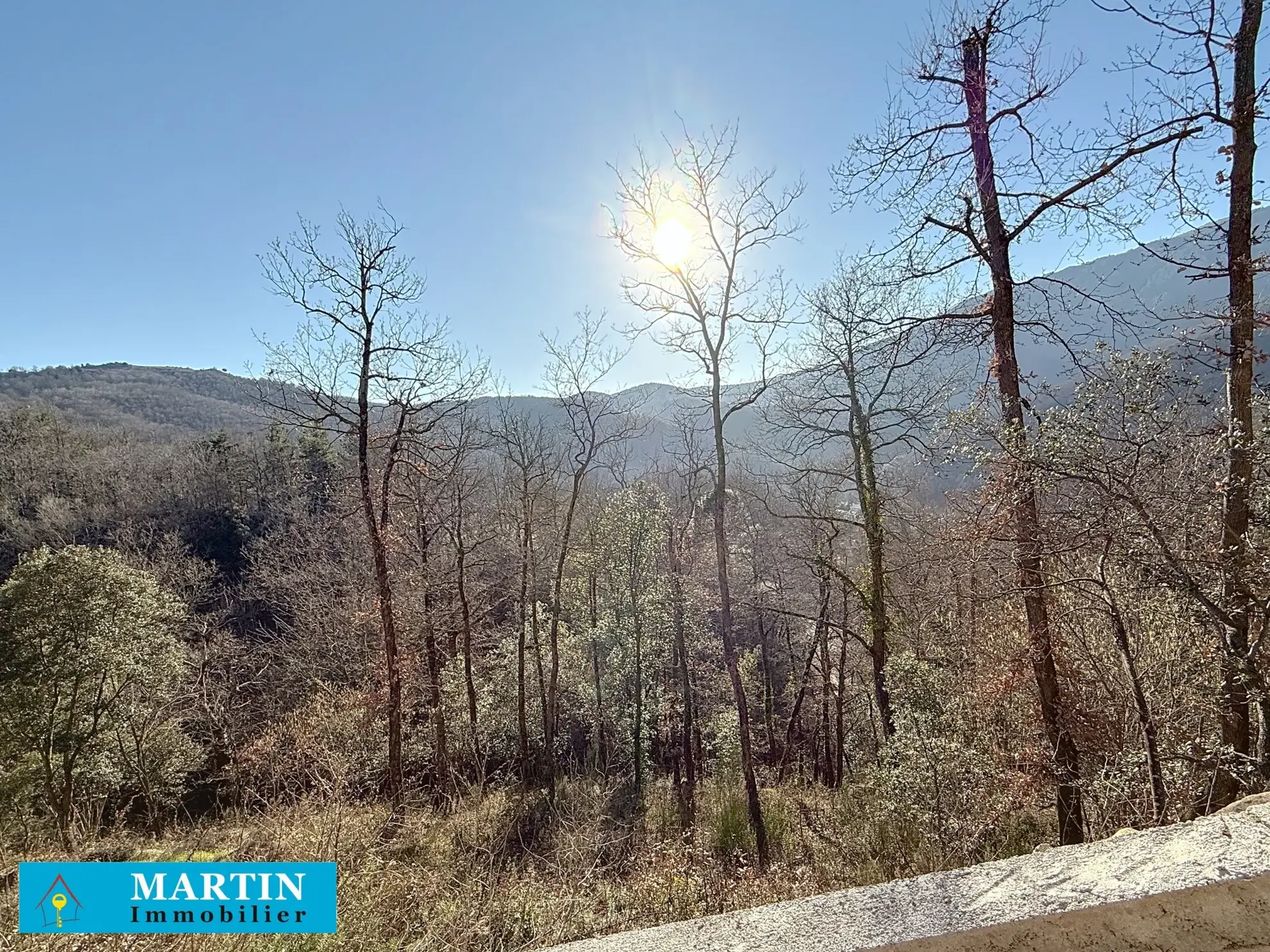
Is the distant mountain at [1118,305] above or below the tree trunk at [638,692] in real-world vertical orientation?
above

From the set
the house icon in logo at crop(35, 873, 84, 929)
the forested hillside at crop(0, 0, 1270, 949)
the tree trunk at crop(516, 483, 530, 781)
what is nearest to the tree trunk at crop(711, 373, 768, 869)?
the forested hillside at crop(0, 0, 1270, 949)

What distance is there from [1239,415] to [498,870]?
7.63 m

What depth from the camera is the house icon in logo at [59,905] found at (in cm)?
305

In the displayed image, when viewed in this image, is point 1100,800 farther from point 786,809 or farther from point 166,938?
point 166,938

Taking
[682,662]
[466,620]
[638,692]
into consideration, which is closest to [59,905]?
[466,620]

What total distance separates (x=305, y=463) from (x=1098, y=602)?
1612 inches

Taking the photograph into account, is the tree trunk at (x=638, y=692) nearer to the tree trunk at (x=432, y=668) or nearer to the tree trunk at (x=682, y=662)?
the tree trunk at (x=682, y=662)

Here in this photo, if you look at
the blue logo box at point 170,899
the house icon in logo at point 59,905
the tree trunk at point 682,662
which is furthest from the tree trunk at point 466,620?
the house icon in logo at point 59,905

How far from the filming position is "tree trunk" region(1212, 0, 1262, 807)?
3623 millimetres

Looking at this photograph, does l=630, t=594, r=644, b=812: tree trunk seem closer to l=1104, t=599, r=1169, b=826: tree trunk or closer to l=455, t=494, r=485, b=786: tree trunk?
l=455, t=494, r=485, b=786: tree trunk

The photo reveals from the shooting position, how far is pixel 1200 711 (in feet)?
14.4

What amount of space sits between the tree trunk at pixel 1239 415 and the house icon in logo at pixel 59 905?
21.7 feet

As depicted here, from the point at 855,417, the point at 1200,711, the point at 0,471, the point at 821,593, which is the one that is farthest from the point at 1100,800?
the point at 0,471

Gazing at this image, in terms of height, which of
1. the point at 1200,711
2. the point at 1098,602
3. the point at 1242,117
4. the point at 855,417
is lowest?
the point at 1200,711
